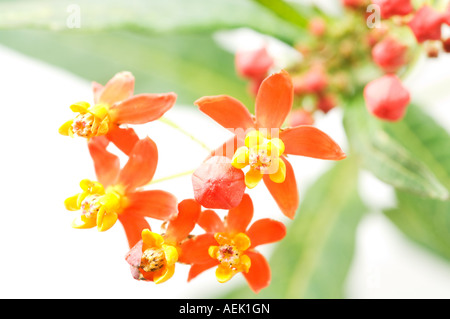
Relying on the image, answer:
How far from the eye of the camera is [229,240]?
0.81 meters

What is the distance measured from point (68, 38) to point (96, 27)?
0.42m

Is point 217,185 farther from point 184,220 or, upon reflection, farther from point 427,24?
point 427,24

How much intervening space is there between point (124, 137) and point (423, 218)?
0.81 meters

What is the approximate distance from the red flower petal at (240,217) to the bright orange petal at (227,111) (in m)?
0.11

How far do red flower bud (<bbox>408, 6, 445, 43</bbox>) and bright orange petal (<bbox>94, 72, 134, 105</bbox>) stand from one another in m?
0.46

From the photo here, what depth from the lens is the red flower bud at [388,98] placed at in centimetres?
91

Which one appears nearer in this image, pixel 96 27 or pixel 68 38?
pixel 96 27

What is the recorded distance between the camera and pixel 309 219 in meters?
1.52

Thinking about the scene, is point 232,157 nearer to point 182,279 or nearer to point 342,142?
point 342,142

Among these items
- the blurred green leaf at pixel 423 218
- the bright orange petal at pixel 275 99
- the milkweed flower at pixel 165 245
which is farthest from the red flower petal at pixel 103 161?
the blurred green leaf at pixel 423 218

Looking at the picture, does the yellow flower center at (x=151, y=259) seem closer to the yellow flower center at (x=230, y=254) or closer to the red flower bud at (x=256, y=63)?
the yellow flower center at (x=230, y=254)

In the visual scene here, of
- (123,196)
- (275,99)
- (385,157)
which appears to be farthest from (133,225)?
(385,157)
